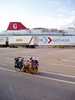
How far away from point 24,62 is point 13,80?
3.71 metres

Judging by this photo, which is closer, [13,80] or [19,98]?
[19,98]

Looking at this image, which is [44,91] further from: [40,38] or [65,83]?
[40,38]

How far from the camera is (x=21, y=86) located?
52.3 ft

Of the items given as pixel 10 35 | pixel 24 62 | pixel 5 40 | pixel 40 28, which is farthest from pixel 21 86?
pixel 40 28

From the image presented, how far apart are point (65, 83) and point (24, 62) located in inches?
212

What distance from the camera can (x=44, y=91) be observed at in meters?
14.6

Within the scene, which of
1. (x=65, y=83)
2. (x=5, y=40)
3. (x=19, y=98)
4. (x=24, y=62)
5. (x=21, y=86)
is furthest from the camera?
(x=5, y=40)

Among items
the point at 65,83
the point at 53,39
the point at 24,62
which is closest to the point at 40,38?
the point at 53,39

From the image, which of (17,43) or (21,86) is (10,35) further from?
(21,86)

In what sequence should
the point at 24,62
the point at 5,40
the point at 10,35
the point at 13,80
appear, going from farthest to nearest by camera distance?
the point at 10,35 → the point at 5,40 → the point at 24,62 → the point at 13,80

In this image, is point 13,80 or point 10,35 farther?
point 10,35

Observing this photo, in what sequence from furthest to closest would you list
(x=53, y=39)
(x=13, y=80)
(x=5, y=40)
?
(x=5, y=40), (x=53, y=39), (x=13, y=80)

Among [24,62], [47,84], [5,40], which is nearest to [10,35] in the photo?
[5,40]

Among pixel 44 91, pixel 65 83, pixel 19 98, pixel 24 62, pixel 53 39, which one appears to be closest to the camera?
pixel 19 98
